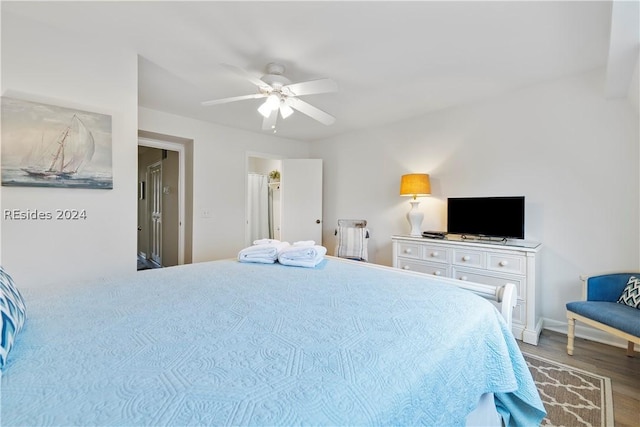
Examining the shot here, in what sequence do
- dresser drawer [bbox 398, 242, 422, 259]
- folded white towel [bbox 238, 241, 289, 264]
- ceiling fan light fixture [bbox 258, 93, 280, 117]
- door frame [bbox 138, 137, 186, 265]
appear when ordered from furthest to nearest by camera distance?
1. door frame [bbox 138, 137, 186, 265]
2. dresser drawer [bbox 398, 242, 422, 259]
3. ceiling fan light fixture [bbox 258, 93, 280, 117]
4. folded white towel [bbox 238, 241, 289, 264]

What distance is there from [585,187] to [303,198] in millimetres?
3446

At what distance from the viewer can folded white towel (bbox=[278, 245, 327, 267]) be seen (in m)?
1.89

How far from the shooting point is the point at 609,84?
7.20 ft

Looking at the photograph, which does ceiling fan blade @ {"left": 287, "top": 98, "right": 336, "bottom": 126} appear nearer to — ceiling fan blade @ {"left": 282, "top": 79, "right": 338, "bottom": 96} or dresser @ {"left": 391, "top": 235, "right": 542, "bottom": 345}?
ceiling fan blade @ {"left": 282, "top": 79, "right": 338, "bottom": 96}

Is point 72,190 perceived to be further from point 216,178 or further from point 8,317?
point 216,178

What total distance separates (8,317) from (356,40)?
2.29m

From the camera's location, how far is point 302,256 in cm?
193

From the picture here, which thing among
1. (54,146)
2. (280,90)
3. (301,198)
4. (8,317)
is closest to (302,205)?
(301,198)

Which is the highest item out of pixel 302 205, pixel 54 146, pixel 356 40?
pixel 356 40

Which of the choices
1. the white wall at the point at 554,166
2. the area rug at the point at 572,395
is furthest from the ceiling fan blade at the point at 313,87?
the area rug at the point at 572,395

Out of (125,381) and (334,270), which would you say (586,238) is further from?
(125,381)

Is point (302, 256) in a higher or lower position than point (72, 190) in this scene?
lower

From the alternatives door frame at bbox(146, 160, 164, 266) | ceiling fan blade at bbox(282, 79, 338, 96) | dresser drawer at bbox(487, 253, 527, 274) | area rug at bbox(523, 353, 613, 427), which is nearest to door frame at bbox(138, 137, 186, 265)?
door frame at bbox(146, 160, 164, 266)

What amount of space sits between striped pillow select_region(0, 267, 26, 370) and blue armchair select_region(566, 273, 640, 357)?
119 inches
